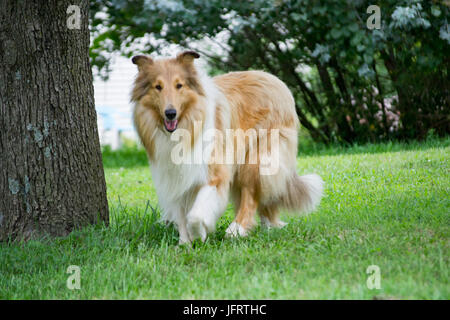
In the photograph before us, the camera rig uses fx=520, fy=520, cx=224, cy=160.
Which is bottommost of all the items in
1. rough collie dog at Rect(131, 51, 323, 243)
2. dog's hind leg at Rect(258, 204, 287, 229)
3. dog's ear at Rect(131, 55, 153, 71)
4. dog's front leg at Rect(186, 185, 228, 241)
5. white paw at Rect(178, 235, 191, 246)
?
white paw at Rect(178, 235, 191, 246)

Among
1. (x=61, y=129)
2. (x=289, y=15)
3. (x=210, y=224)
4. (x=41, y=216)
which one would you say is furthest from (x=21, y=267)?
(x=289, y=15)

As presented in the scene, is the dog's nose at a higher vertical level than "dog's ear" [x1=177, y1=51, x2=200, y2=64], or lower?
lower

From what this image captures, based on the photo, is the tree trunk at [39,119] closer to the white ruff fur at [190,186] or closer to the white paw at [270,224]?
the white ruff fur at [190,186]

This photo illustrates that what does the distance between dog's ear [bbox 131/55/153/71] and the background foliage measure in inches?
174

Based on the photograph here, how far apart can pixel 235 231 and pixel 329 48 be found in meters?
5.28

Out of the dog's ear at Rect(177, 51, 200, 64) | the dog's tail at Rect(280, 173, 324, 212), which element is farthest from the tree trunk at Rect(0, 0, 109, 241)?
the dog's tail at Rect(280, 173, 324, 212)

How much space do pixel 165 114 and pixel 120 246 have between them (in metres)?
1.10

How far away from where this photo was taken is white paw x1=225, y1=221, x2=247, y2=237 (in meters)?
4.47

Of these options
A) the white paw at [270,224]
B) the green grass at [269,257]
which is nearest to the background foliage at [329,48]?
the green grass at [269,257]

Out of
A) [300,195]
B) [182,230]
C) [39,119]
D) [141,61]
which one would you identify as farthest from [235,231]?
[39,119]

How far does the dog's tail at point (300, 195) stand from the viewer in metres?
4.89

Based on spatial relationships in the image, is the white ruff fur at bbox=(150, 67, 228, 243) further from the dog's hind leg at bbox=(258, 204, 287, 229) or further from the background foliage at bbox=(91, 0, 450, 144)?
the background foliage at bbox=(91, 0, 450, 144)

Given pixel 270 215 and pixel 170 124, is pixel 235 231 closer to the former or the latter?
pixel 270 215

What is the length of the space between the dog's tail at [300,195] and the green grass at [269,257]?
13 centimetres
